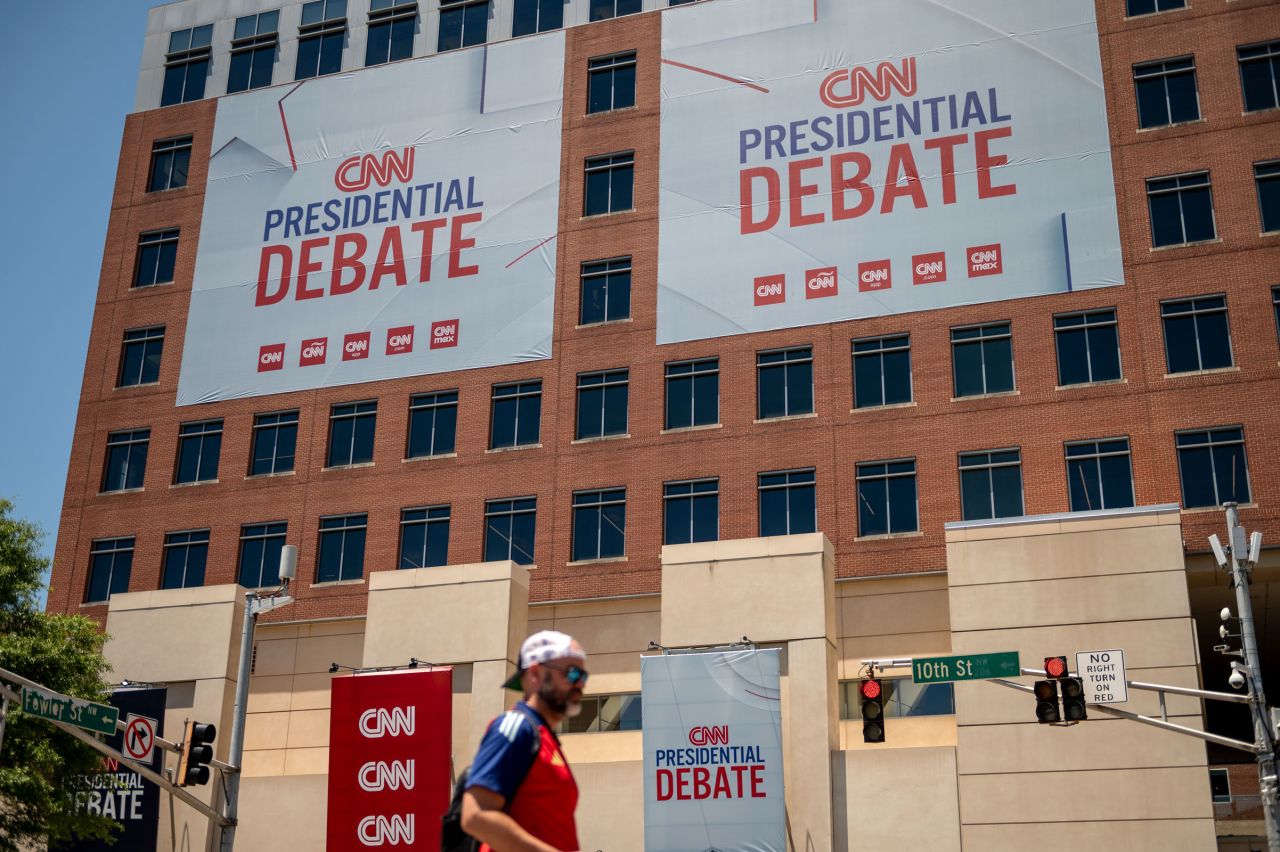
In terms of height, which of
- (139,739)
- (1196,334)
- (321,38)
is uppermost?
(321,38)

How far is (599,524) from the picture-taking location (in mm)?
45875

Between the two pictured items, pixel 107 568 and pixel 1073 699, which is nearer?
pixel 1073 699

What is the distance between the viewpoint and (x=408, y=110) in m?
53.9

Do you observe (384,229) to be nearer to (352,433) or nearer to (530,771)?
(352,433)

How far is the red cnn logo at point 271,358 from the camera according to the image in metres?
52.1

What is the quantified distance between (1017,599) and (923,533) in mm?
4038

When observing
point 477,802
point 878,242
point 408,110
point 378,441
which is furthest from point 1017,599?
point 477,802

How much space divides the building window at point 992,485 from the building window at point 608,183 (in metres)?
15.6

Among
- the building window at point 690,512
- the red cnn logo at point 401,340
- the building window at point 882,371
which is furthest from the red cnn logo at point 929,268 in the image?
the red cnn logo at point 401,340

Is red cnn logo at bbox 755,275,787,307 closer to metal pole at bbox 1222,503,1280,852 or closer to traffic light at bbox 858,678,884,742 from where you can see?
traffic light at bbox 858,678,884,742

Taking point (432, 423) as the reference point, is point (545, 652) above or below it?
below

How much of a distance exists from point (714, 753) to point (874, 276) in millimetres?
16245

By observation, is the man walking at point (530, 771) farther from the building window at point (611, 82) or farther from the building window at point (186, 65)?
the building window at point (186, 65)

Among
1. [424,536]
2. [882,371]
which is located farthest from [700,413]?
[424,536]
